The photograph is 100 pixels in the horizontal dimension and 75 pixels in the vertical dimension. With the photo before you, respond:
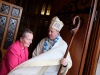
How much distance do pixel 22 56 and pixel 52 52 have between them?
31cm

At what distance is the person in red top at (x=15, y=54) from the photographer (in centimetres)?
166

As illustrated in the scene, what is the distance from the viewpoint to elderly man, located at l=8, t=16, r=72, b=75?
173 centimetres

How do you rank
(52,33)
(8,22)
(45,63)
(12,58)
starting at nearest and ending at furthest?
(12,58)
(45,63)
(52,33)
(8,22)

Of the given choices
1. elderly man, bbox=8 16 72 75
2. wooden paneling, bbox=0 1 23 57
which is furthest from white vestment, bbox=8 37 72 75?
wooden paneling, bbox=0 1 23 57

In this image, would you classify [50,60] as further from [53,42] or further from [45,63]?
[53,42]

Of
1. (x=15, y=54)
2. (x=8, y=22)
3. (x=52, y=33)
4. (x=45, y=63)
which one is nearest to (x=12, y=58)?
(x=15, y=54)

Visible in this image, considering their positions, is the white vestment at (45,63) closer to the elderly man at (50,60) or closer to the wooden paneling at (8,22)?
the elderly man at (50,60)

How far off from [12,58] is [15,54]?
45mm

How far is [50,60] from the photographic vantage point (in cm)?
180

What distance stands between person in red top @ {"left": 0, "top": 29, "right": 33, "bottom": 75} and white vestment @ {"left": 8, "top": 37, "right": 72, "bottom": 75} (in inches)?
2.3

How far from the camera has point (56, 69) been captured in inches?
76.5

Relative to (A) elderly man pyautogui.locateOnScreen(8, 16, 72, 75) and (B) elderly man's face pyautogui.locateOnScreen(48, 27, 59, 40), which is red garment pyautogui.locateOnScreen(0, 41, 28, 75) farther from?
(B) elderly man's face pyautogui.locateOnScreen(48, 27, 59, 40)

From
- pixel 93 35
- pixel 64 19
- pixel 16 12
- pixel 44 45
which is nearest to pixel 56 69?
pixel 44 45

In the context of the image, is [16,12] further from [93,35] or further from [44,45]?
[93,35]
